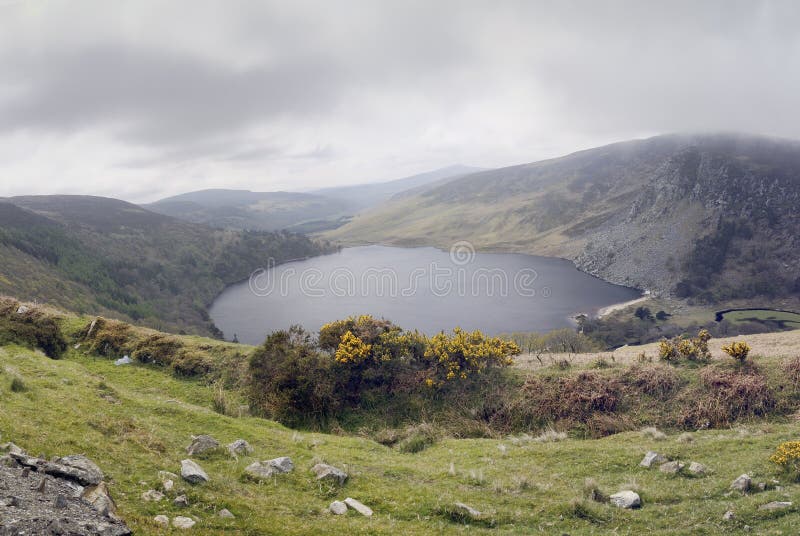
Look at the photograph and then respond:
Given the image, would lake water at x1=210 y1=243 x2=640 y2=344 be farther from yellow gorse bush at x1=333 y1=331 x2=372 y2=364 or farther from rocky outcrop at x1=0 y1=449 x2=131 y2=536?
rocky outcrop at x1=0 y1=449 x2=131 y2=536

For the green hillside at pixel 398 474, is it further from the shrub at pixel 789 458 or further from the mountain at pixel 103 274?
the mountain at pixel 103 274

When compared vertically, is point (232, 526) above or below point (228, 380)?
above

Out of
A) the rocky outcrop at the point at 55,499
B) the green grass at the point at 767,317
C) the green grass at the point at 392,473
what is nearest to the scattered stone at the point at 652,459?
the green grass at the point at 392,473

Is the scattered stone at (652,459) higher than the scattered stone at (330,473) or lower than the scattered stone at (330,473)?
lower

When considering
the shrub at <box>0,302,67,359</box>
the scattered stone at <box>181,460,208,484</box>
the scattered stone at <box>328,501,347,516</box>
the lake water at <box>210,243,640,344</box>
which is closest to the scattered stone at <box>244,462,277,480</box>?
the scattered stone at <box>181,460,208,484</box>

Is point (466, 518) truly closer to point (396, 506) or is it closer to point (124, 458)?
point (396, 506)

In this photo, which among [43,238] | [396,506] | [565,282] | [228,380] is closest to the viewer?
[396,506]

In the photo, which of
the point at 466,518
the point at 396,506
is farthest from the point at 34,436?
the point at 466,518
